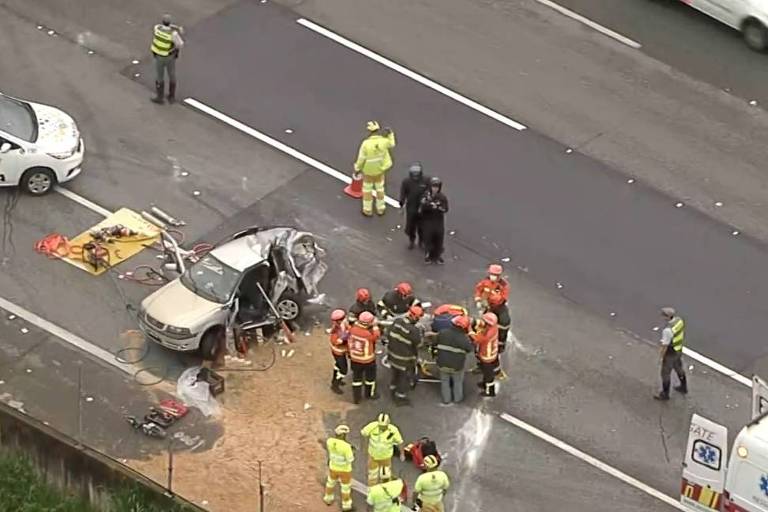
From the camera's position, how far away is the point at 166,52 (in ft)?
107

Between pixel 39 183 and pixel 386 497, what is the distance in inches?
367

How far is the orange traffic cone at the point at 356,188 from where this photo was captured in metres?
31.6

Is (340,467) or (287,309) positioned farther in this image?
(287,309)

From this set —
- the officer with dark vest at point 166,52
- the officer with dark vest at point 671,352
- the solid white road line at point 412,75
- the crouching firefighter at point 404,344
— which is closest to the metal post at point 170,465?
the crouching firefighter at point 404,344

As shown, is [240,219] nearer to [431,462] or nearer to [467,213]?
[467,213]

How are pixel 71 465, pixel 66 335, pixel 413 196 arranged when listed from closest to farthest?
pixel 71 465 < pixel 66 335 < pixel 413 196

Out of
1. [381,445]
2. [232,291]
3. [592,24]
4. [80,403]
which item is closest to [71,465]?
[80,403]

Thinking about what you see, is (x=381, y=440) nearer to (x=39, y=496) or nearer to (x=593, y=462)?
(x=593, y=462)

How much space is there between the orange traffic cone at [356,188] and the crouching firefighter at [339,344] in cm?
392

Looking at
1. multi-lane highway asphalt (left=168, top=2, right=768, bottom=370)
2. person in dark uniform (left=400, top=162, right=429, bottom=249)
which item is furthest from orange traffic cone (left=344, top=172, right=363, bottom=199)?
person in dark uniform (left=400, top=162, right=429, bottom=249)

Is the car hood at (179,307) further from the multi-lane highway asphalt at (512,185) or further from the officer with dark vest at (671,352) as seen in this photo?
the officer with dark vest at (671,352)

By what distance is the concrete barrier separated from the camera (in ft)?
85.0

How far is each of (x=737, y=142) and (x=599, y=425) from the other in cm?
746

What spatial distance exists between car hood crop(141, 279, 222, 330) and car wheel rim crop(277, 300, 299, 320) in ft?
3.21
